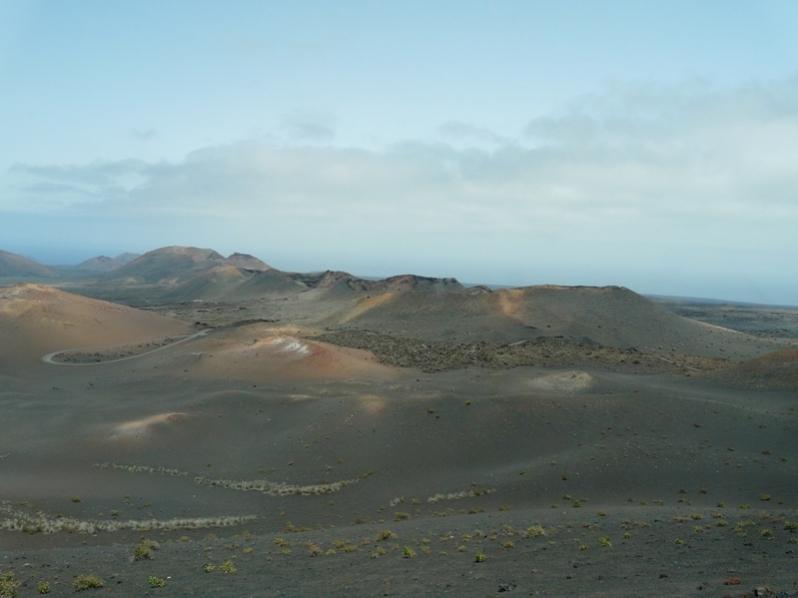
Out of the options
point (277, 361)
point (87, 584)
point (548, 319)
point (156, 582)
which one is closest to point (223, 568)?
point (156, 582)

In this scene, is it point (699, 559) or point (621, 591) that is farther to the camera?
point (699, 559)

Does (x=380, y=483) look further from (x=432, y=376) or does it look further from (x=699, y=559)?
(x=432, y=376)

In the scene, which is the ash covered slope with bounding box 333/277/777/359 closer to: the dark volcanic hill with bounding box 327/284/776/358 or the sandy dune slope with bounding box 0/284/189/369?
the dark volcanic hill with bounding box 327/284/776/358

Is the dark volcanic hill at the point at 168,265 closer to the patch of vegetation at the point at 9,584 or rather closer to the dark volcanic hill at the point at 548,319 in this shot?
the dark volcanic hill at the point at 548,319

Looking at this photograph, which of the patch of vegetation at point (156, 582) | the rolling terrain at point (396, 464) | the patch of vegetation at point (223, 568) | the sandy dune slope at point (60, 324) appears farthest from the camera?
the sandy dune slope at point (60, 324)

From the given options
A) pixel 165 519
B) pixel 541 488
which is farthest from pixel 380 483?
pixel 165 519

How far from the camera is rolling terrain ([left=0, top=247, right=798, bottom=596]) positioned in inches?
492

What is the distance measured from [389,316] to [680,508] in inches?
2074

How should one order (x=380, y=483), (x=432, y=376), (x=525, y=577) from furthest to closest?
(x=432, y=376), (x=380, y=483), (x=525, y=577)

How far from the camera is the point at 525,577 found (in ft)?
38.0

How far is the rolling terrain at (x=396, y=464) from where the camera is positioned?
1250 centimetres

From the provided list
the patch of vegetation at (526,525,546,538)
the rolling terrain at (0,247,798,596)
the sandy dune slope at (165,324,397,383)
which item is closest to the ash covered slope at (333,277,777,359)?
the rolling terrain at (0,247,798,596)

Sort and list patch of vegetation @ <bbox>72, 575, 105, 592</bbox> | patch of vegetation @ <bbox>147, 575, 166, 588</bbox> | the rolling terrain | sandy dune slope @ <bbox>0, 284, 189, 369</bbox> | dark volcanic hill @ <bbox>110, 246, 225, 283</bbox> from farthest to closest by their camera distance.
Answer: dark volcanic hill @ <bbox>110, 246, 225, 283</bbox> → sandy dune slope @ <bbox>0, 284, 189, 369</bbox> → the rolling terrain → patch of vegetation @ <bbox>147, 575, 166, 588</bbox> → patch of vegetation @ <bbox>72, 575, 105, 592</bbox>

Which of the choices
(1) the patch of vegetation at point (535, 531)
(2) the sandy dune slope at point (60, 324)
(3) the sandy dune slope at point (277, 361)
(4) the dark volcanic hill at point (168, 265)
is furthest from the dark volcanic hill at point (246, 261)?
(1) the patch of vegetation at point (535, 531)
